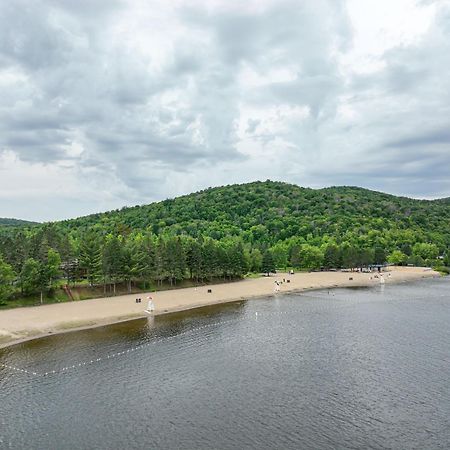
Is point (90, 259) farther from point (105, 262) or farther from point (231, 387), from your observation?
point (231, 387)

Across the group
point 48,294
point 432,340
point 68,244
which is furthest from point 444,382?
point 68,244

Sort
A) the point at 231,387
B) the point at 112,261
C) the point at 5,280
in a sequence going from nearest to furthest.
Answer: the point at 231,387 → the point at 5,280 → the point at 112,261

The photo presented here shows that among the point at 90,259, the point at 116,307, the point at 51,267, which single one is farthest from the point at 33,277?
the point at 116,307

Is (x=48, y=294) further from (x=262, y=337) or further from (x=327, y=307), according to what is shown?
(x=327, y=307)

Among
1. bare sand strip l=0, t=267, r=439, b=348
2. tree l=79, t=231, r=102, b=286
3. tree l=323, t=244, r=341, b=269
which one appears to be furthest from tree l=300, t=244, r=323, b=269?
tree l=79, t=231, r=102, b=286

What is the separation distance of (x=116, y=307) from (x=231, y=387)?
155ft

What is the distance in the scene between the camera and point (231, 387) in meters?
45.9

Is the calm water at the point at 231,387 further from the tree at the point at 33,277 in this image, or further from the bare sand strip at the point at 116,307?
the tree at the point at 33,277

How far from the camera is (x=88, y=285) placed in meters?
102

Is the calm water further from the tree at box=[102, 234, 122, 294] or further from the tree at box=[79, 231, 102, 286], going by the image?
the tree at box=[102, 234, 122, 294]

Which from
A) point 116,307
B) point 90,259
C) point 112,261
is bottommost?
point 116,307

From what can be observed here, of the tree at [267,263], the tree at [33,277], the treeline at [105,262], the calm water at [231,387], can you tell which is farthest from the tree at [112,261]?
the tree at [267,263]

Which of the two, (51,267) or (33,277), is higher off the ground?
(51,267)

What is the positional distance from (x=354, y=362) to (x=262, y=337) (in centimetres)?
1705
